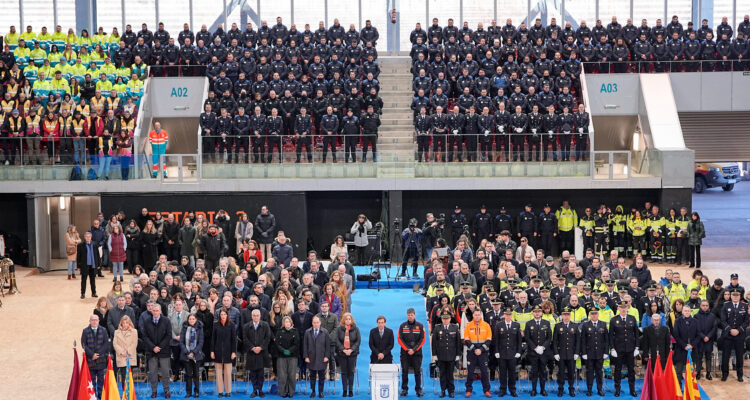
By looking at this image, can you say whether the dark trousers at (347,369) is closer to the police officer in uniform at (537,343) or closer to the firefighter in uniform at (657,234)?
the police officer in uniform at (537,343)

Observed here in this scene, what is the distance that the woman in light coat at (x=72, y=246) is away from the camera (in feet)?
89.9

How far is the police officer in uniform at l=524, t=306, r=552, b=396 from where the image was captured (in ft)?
58.2

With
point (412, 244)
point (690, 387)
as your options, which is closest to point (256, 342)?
point (690, 387)

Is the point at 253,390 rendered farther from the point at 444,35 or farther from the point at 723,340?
the point at 444,35

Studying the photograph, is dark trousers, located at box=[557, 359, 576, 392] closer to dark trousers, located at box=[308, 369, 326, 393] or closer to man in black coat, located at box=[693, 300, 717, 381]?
man in black coat, located at box=[693, 300, 717, 381]

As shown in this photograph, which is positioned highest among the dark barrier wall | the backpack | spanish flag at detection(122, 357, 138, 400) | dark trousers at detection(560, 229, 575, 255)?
the backpack

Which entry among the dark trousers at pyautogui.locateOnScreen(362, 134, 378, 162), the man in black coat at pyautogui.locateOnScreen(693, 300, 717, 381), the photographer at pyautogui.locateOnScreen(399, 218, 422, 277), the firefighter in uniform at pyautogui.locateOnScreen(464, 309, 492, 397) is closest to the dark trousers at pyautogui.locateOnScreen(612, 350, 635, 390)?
the man in black coat at pyautogui.locateOnScreen(693, 300, 717, 381)

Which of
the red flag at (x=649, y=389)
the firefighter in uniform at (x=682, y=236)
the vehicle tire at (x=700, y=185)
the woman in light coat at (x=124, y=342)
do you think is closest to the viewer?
the red flag at (x=649, y=389)

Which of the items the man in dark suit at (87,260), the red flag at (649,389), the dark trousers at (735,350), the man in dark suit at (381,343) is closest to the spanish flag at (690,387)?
the red flag at (649,389)

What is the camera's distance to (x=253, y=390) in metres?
18.0

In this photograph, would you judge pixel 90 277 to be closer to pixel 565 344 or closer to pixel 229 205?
pixel 229 205

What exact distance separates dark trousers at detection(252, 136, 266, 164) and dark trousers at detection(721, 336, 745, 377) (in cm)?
1541

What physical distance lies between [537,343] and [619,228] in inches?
506

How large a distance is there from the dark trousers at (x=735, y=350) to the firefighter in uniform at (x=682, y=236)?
10777 mm
